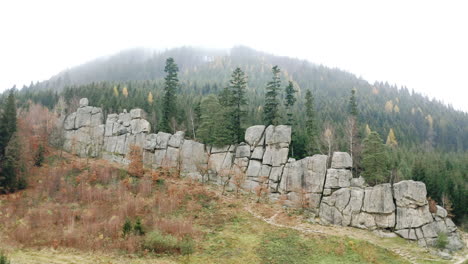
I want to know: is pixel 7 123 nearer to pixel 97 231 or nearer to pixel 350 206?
pixel 97 231

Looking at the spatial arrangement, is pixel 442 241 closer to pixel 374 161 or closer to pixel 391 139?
pixel 374 161

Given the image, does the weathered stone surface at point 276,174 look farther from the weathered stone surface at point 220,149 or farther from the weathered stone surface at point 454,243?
the weathered stone surface at point 454,243

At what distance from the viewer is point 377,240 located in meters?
34.3

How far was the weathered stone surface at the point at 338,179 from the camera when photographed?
41.7m

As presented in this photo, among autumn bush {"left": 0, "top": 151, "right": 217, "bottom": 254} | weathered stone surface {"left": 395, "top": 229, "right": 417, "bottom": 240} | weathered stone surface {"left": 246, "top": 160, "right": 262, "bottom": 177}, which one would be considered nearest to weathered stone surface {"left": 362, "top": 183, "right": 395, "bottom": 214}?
weathered stone surface {"left": 395, "top": 229, "right": 417, "bottom": 240}

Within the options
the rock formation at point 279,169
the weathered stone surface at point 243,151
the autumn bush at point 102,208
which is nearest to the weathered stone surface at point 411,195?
the rock formation at point 279,169

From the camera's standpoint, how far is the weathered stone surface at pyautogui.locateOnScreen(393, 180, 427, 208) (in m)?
36.0

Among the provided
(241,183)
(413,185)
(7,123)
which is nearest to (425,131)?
(413,185)

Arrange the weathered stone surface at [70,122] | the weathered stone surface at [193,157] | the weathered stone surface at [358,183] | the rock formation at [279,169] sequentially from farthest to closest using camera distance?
the weathered stone surface at [70,122]
the weathered stone surface at [193,157]
the weathered stone surface at [358,183]
the rock formation at [279,169]

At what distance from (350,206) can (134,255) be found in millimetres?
29484

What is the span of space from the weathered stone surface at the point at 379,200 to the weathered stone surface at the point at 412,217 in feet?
4.14

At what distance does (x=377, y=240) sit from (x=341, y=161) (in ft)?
41.5

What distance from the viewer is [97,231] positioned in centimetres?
2688

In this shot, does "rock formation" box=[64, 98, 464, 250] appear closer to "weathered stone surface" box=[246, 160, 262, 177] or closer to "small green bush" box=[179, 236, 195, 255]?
"weathered stone surface" box=[246, 160, 262, 177]
